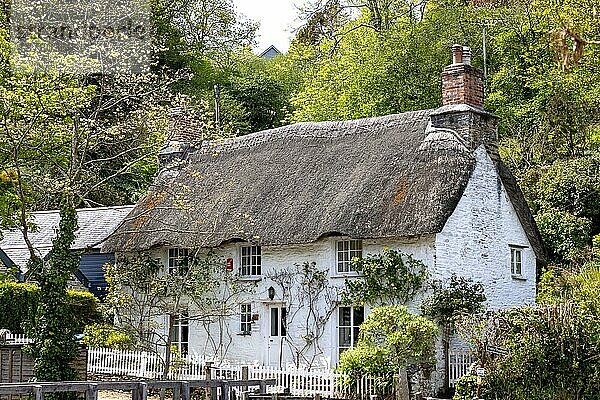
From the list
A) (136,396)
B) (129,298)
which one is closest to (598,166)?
(129,298)

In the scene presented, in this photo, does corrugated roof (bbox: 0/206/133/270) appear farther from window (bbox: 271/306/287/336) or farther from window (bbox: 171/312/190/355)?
window (bbox: 271/306/287/336)

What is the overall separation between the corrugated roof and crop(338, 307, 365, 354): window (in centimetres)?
1051

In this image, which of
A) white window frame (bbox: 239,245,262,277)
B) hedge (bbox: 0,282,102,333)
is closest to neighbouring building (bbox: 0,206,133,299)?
hedge (bbox: 0,282,102,333)

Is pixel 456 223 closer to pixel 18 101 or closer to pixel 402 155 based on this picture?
pixel 402 155

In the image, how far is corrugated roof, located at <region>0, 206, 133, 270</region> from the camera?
30609 mm

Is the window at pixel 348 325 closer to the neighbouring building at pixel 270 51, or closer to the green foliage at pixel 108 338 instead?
the green foliage at pixel 108 338

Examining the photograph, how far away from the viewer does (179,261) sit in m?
25.5

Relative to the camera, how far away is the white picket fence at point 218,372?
19.5 m

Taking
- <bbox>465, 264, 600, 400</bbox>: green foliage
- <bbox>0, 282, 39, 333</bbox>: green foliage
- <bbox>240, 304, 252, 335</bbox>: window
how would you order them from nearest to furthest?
<bbox>465, 264, 600, 400</bbox>: green foliage, <bbox>240, 304, 252, 335</bbox>: window, <bbox>0, 282, 39, 333</bbox>: green foliage

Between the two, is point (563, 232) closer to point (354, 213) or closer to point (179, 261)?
point (354, 213)

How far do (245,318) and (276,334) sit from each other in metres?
1.15

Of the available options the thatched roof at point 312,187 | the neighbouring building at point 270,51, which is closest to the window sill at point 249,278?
the thatched roof at point 312,187

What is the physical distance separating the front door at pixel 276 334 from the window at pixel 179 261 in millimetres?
2892

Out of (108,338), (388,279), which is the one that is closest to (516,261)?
(388,279)
